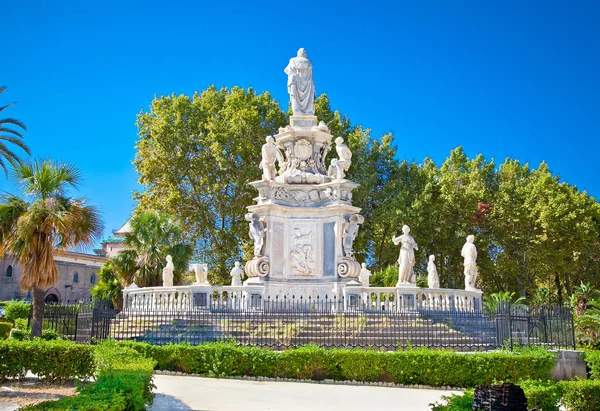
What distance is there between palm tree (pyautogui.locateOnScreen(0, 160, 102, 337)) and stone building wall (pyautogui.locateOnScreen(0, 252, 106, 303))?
40203 millimetres

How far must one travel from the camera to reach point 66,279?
2405 inches

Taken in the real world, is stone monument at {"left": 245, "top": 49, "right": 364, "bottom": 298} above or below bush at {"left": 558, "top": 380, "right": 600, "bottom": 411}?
above

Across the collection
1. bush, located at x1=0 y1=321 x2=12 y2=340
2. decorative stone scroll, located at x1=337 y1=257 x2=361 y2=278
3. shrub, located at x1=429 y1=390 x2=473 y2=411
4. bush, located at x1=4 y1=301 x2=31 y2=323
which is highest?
decorative stone scroll, located at x1=337 y1=257 x2=361 y2=278

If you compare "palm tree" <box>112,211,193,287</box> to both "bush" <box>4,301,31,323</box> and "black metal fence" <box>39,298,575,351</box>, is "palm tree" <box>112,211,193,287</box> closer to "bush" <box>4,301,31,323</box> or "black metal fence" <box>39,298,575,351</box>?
"bush" <box>4,301,31,323</box>

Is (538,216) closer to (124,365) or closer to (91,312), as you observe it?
(91,312)

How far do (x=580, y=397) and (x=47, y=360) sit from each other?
31.4 ft

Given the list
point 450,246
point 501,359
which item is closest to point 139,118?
point 450,246

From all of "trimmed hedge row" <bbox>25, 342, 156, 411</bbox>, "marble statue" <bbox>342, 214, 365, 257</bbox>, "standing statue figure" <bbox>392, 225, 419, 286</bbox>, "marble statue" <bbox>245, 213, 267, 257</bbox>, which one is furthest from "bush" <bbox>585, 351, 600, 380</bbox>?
"marble statue" <bbox>245, 213, 267, 257</bbox>

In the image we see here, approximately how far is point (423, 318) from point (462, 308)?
86.3 inches

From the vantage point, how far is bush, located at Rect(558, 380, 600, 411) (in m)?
10.4

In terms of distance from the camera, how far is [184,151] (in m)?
40.1

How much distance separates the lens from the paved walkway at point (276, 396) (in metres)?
10.9

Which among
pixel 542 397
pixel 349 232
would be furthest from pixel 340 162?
pixel 542 397

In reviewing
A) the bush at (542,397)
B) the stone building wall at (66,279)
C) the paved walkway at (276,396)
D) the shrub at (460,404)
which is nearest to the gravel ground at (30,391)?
the paved walkway at (276,396)
